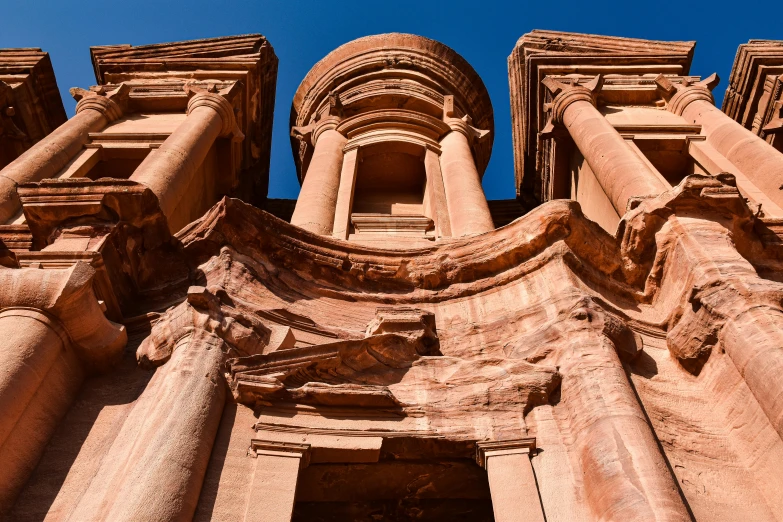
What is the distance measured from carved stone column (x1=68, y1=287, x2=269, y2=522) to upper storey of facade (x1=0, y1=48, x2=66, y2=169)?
1294 centimetres

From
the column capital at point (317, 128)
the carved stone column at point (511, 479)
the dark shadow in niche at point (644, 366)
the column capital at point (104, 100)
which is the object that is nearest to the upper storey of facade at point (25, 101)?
the column capital at point (104, 100)

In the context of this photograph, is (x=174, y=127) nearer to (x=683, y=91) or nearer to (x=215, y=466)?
(x=215, y=466)

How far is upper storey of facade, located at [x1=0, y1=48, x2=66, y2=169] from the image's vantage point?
58.5 ft

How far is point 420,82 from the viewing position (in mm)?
20500

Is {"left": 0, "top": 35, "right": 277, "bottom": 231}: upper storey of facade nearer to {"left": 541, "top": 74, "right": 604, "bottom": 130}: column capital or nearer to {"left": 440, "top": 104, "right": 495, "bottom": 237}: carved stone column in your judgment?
{"left": 440, "top": 104, "right": 495, "bottom": 237}: carved stone column

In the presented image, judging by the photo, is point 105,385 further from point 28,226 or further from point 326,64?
point 326,64

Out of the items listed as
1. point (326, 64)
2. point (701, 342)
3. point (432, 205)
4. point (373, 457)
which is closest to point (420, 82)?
point (326, 64)

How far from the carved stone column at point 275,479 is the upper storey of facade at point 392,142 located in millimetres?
6590

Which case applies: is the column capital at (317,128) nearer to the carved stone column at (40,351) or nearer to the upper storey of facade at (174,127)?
the upper storey of facade at (174,127)

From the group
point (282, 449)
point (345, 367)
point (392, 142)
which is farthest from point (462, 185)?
point (282, 449)

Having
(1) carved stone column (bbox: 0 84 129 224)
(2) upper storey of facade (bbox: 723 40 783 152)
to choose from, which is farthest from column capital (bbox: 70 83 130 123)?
(2) upper storey of facade (bbox: 723 40 783 152)

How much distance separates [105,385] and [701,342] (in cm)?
662

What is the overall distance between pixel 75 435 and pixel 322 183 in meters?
9.09

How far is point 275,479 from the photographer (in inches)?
247
